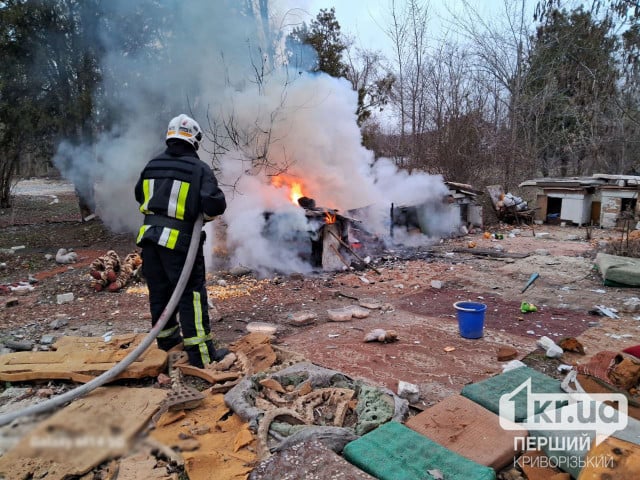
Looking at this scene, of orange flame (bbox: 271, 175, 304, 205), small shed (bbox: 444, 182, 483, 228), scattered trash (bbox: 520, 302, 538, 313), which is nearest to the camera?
scattered trash (bbox: 520, 302, 538, 313)

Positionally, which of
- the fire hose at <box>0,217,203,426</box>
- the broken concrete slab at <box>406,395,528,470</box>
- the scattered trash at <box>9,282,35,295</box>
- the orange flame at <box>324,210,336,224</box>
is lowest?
the scattered trash at <box>9,282,35,295</box>

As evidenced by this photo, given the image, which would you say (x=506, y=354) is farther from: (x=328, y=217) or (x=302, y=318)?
(x=328, y=217)

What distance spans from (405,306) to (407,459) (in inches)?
141

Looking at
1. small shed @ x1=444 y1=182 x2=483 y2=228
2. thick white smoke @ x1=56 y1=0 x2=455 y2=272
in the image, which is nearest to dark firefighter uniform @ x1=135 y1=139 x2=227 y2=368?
thick white smoke @ x1=56 y1=0 x2=455 y2=272

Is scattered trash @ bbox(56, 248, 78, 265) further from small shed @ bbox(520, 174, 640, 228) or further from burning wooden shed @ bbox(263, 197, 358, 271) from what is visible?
small shed @ bbox(520, 174, 640, 228)

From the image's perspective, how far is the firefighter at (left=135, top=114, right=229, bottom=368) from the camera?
356cm

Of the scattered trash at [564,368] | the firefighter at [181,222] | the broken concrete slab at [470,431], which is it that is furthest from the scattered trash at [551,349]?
the firefighter at [181,222]

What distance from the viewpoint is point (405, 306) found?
570 centimetres

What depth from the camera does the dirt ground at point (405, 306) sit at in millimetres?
3889

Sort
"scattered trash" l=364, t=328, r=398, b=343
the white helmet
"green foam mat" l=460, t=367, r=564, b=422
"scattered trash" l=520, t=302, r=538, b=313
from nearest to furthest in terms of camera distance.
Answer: "green foam mat" l=460, t=367, r=564, b=422 < the white helmet < "scattered trash" l=364, t=328, r=398, b=343 < "scattered trash" l=520, t=302, r=538, b=313

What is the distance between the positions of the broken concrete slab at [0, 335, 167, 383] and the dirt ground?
98 cm

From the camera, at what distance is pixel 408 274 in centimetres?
738

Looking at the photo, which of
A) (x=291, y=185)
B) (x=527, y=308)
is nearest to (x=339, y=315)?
(x=527, y=308)

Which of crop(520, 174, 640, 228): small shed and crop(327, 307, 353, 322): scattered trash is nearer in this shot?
crop(327, 307, 353, 322): scattered trash
